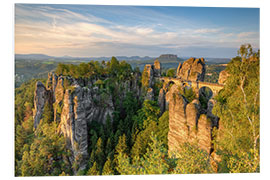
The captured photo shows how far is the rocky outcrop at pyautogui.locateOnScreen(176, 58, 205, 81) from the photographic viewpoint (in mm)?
9344

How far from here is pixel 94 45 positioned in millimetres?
6480

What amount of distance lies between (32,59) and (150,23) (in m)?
5.28

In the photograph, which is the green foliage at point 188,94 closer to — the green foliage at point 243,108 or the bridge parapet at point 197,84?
the bridge parapet at point 197,84

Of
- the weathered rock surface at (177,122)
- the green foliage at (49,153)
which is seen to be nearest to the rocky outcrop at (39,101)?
A: the green foliage at (49,153)

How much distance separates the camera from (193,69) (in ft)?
31.9

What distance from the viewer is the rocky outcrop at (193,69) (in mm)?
9344

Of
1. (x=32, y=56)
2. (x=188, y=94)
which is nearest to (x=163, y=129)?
(x=188, y=94)

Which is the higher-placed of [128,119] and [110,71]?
[110,71]

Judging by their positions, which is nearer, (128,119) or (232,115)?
(232,115)

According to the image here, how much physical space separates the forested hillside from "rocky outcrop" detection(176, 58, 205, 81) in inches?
27.3

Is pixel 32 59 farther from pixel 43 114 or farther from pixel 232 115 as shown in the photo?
pixel 232 115

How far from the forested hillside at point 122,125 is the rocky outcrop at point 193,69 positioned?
69 cm
